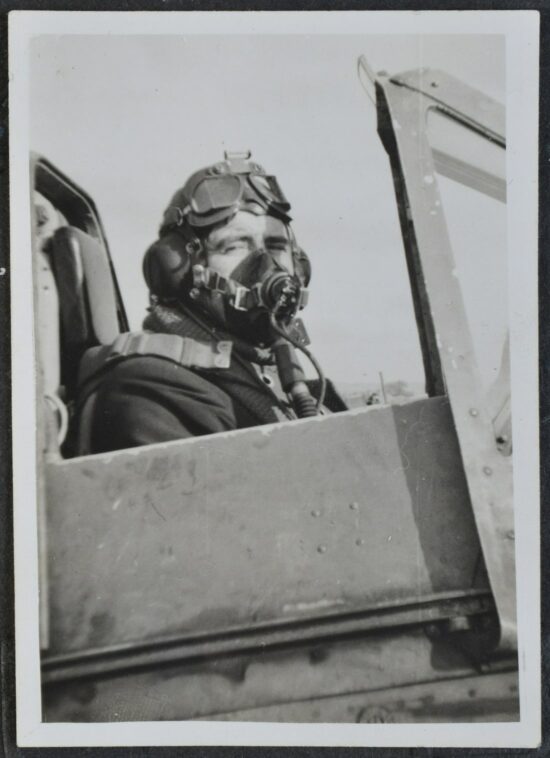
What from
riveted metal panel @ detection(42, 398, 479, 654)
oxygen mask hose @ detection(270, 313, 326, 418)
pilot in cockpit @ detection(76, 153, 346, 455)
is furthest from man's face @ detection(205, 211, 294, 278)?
riveted metal panel @ detection(42, 398, 479, 654)

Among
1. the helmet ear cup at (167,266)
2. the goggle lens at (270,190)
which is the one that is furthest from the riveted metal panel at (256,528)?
the goggle lens at (270,190)

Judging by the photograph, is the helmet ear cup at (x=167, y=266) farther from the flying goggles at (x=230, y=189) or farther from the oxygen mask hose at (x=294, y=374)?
the oxygen mask hose at (x=294, y=374)

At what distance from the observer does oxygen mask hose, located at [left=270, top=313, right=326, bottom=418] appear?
1168 mm

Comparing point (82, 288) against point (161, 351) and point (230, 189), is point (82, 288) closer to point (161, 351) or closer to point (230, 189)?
point (161, 351)

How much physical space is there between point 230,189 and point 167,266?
0.15 m

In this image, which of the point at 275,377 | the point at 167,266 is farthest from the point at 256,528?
the point at 167,266

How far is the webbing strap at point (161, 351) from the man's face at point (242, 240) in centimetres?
12

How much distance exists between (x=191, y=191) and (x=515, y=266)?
1.68 feet

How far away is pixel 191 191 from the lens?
118cm

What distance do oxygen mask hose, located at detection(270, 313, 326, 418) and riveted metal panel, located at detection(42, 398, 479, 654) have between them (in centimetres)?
5

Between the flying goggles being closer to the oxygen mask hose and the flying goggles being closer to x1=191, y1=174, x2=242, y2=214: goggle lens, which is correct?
x1=191, y1=174, x2=242, y2=214: goggle lens

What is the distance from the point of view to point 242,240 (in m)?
1.22

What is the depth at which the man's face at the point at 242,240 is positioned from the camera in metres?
1.20
